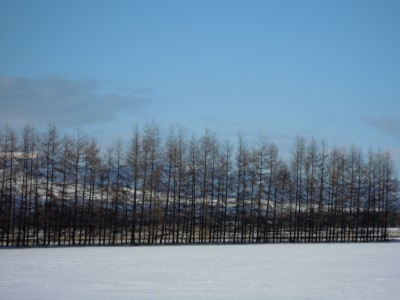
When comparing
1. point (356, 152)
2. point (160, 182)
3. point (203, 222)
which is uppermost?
point (356, 152)

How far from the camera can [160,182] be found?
56781 mm

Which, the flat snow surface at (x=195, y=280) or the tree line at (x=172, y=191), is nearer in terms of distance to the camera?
the flat snow surface at (x=195, y=280)

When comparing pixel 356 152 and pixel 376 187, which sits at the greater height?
pixel 356 152

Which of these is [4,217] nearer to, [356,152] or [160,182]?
[160,182]

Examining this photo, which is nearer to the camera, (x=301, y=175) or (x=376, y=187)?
(x=301, y=175)

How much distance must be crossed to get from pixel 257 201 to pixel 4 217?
101 ft

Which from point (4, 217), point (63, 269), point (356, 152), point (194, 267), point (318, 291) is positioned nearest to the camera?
point (318, 291)

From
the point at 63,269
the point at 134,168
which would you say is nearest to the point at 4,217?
the point at 134,168

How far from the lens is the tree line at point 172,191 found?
5103 cm

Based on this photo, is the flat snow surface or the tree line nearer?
the flat snow surface

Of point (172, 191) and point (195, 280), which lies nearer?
point (195, 280)

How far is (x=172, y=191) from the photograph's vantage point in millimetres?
58969

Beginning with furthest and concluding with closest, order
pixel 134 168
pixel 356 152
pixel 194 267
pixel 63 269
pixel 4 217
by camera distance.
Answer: pixel 356 152, pixel 134 168, pixel 4 217, pixel 194 267, pixel 63 269

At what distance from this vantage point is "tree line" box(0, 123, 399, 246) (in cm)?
5103
